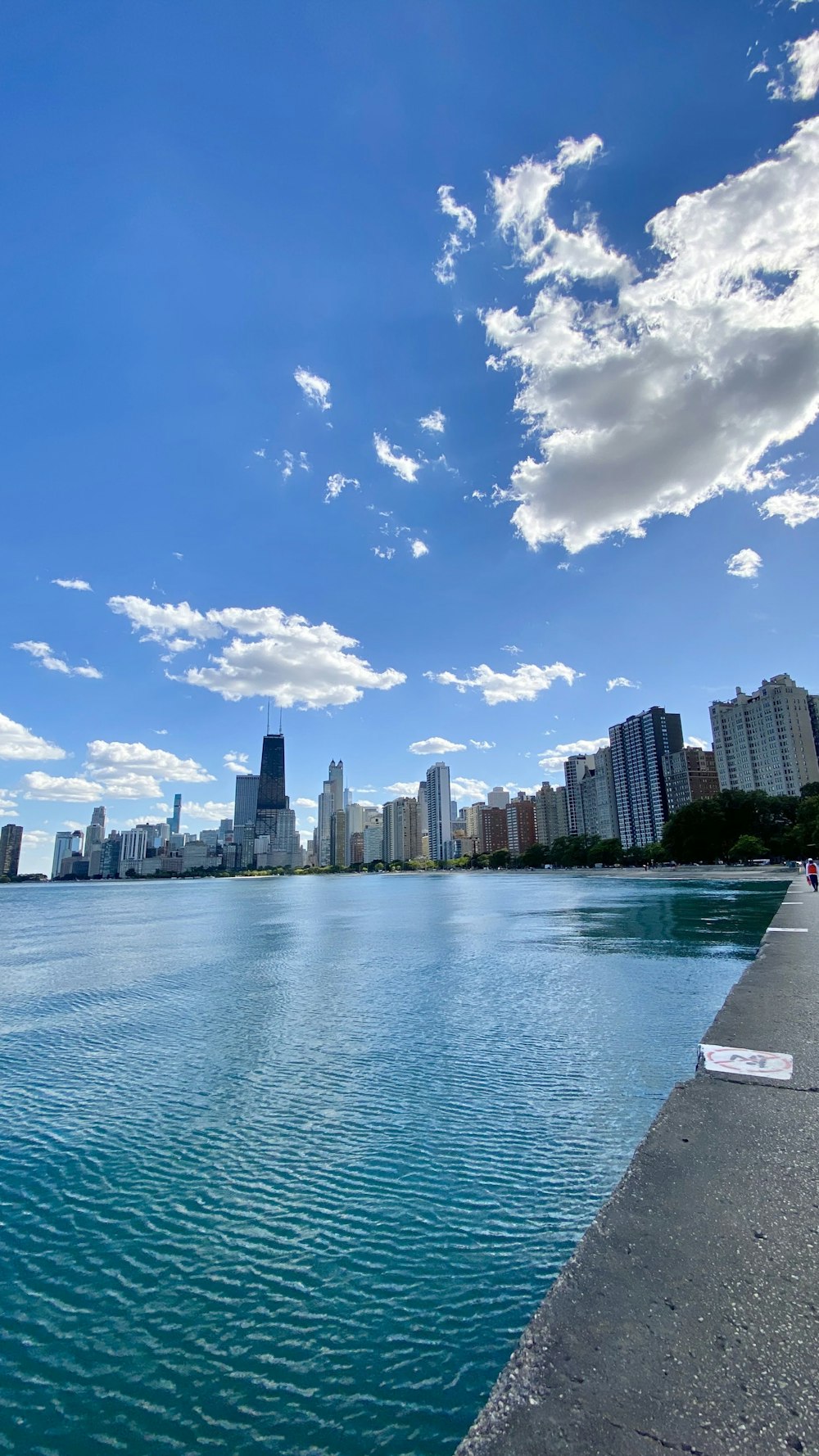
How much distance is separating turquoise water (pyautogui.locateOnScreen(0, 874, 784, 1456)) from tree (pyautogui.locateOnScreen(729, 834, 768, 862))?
9451 centimetres

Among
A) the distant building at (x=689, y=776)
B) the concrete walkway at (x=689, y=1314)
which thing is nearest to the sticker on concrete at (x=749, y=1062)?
the concrete walkway at (x=689, y=1314)

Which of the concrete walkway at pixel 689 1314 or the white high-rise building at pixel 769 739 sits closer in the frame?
the concrete walkway at pixel 689 1314

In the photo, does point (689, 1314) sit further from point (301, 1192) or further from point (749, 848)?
point (749, 848)

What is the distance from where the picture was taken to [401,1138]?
976 centimetres

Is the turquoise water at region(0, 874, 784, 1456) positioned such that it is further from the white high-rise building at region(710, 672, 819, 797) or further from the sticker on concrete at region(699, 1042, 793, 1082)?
the white high-rise building at region(710, 672, 819, 797)

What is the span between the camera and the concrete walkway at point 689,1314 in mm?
2672

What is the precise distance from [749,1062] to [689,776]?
19742 cm

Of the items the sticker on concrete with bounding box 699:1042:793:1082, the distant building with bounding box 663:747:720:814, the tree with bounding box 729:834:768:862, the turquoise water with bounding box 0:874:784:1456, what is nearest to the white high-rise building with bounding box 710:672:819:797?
the distant building with bounding box 663:747:720:814

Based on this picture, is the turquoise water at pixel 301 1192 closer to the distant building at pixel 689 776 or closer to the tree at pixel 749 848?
the tree at pixel 749 848

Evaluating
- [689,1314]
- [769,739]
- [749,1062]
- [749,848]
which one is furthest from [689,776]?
[689,1314]

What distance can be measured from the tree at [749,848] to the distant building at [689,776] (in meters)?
80.3

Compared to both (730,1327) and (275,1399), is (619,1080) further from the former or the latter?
(730,1327)

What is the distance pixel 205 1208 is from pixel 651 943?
26542mm

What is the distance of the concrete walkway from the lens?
8.77 ft
